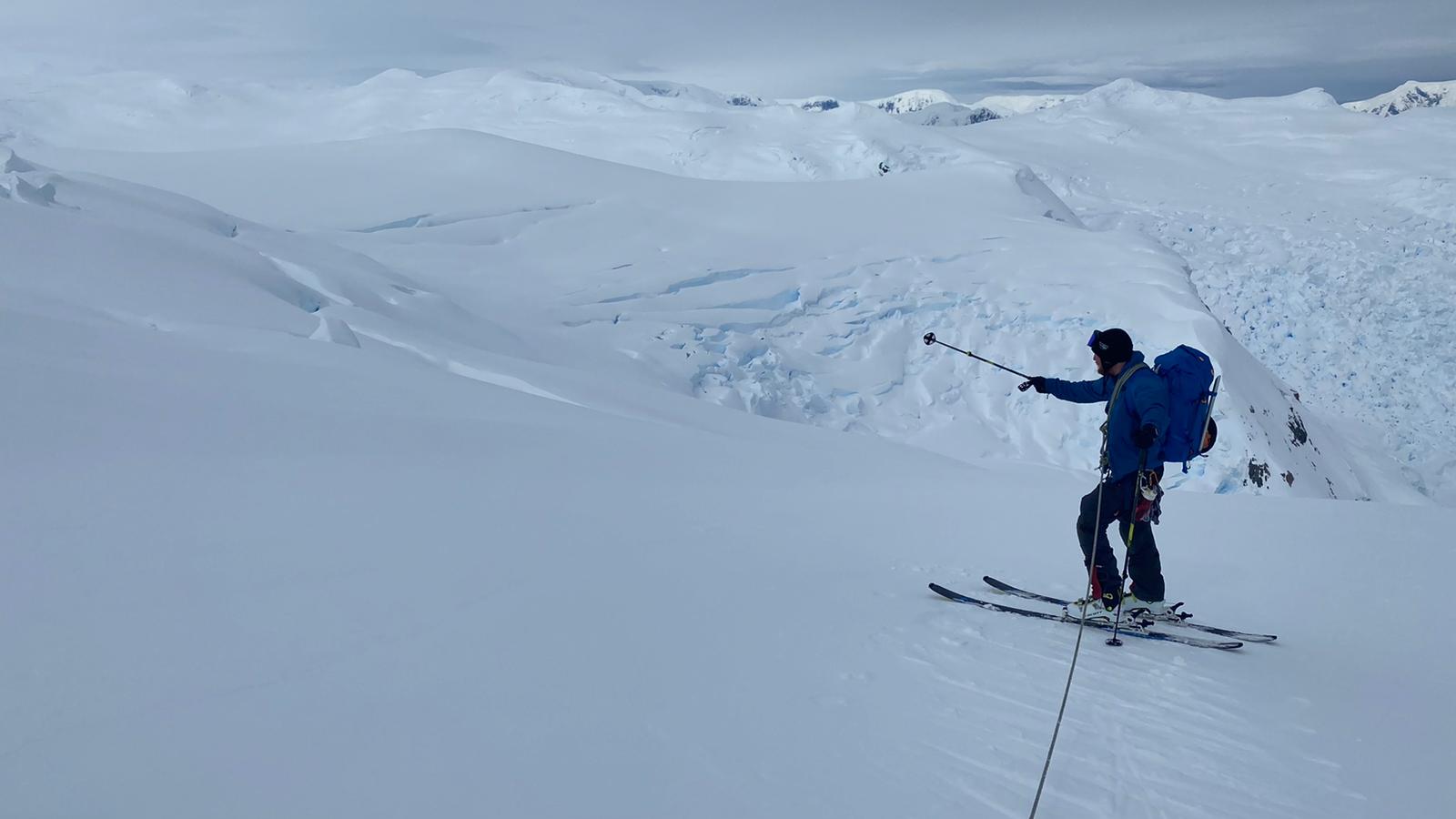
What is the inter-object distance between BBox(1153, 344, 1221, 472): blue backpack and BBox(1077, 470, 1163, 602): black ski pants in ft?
0.87

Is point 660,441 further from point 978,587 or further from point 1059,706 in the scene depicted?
point 1059,706

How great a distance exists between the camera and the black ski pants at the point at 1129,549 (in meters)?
4.44

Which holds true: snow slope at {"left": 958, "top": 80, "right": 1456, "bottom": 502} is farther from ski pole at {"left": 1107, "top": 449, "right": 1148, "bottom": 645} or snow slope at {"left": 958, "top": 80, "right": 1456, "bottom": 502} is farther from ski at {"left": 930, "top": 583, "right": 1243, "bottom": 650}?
ski at {"left": 930, "top": 583, "right": 1243, "bottom": 650}

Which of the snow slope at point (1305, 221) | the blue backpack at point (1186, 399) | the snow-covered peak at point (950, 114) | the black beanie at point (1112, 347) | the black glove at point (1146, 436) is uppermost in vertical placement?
the snow-covered peak at point (950, 114)

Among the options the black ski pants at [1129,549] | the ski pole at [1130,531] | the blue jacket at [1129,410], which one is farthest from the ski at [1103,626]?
the blue jacket at [1129,410]

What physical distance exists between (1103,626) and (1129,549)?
0.40m

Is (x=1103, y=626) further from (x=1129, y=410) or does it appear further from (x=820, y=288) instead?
(x=820, y=288)

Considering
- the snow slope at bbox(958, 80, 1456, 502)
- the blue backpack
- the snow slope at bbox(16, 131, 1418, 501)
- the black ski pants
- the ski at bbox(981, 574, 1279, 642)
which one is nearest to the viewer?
the blue backpack

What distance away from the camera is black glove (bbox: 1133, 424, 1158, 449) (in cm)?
410

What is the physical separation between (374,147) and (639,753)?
2763 centimetres

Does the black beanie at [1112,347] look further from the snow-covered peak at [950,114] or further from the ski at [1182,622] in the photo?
the snow-covered peak at [950,114]

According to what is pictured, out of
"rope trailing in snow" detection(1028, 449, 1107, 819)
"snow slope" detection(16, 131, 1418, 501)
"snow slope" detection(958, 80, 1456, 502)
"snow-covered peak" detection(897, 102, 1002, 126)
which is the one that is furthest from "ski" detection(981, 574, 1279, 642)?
"snow-covered peak" detection(897, 102, 1002, 126)

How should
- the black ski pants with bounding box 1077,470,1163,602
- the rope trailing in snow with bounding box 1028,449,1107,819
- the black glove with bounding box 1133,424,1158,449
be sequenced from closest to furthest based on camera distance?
the rope trailing in snow with bounding box 1028,449,1107,819 → the black glove with bounding box 1133,424,1158,449 → the black ski pants with bounding box 1077,470,1163,602

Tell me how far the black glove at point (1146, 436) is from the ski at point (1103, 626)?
0.86m
